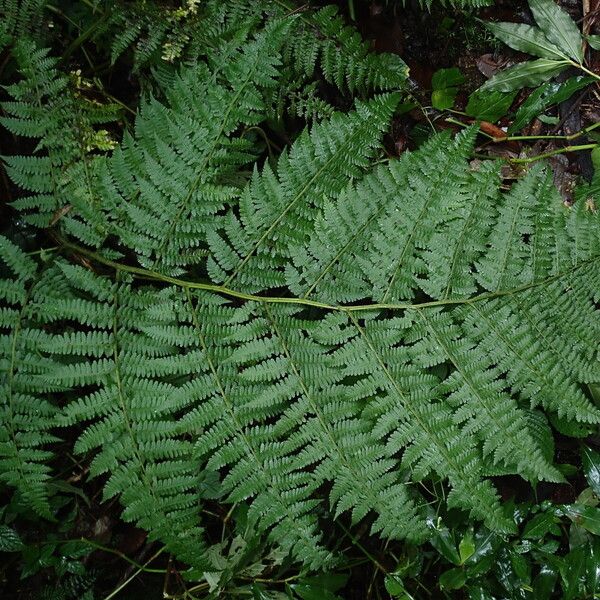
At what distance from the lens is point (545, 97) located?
11.7ft

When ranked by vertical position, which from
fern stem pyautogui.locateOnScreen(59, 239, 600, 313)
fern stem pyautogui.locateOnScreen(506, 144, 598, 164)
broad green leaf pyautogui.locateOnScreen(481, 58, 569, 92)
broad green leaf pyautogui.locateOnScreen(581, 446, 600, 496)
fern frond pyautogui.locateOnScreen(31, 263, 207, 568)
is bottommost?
broad green leaf pyautogui.locateOnScreen(581, 446, 600, 496)

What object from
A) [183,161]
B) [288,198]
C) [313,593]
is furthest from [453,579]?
[183,161]

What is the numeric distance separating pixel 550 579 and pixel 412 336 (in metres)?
1.37

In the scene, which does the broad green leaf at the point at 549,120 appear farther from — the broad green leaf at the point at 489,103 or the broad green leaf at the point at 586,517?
the broad green leaf at the point at 586,517

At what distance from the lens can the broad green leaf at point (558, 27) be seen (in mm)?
3527

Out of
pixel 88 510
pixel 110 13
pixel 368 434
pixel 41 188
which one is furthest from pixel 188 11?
pixel 88 510

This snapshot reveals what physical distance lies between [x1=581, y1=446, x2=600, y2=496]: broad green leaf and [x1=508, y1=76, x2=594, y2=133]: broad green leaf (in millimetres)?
1899

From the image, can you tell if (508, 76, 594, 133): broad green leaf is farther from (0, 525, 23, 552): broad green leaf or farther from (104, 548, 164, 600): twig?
(0, 525, 23, 552): broad green leaf

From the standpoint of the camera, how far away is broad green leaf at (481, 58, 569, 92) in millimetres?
3545

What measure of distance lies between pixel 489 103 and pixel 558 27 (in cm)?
60

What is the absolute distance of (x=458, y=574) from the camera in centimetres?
275

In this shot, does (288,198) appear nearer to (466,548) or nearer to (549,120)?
(466,548)

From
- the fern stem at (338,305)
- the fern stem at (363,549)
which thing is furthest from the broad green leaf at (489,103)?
the fern stem at (363,549)

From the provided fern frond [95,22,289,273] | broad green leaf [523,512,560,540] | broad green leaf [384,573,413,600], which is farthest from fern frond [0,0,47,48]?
broad green leaf [523,512,560,540]
